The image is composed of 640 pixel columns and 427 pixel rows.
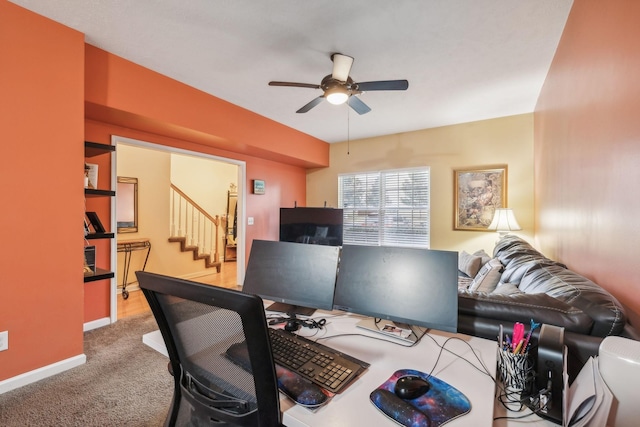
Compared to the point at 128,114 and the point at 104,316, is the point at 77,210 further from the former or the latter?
the point at 104,316

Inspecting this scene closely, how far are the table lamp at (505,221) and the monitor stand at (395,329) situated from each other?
9.78 ft

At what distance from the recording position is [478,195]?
163 inches

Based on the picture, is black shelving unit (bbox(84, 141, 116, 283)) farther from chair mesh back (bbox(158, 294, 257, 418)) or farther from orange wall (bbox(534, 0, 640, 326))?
orange wall (bbox(534, 0, 640, 326))

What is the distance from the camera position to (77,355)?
2.21 metres

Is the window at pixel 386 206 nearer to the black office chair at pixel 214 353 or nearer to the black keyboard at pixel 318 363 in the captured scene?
the black keyboard at pixel 318 363

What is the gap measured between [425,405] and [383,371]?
20 centimetres

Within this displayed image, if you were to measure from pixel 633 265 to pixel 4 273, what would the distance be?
3449 millimetres

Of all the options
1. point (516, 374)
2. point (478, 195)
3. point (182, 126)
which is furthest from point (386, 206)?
point (516, 374)

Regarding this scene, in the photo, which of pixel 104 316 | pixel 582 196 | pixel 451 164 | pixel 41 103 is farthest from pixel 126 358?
pixel 451 164

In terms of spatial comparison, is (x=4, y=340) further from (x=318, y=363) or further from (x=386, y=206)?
(x=386, y=206)

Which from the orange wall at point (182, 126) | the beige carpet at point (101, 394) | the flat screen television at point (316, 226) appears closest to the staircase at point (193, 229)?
the orange wall at point (182, 126)

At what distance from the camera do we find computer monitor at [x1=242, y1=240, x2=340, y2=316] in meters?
1.37

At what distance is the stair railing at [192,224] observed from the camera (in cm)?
537

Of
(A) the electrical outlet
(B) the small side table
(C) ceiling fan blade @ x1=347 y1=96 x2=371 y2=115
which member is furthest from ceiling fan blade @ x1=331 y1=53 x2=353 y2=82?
(B) the small side table
